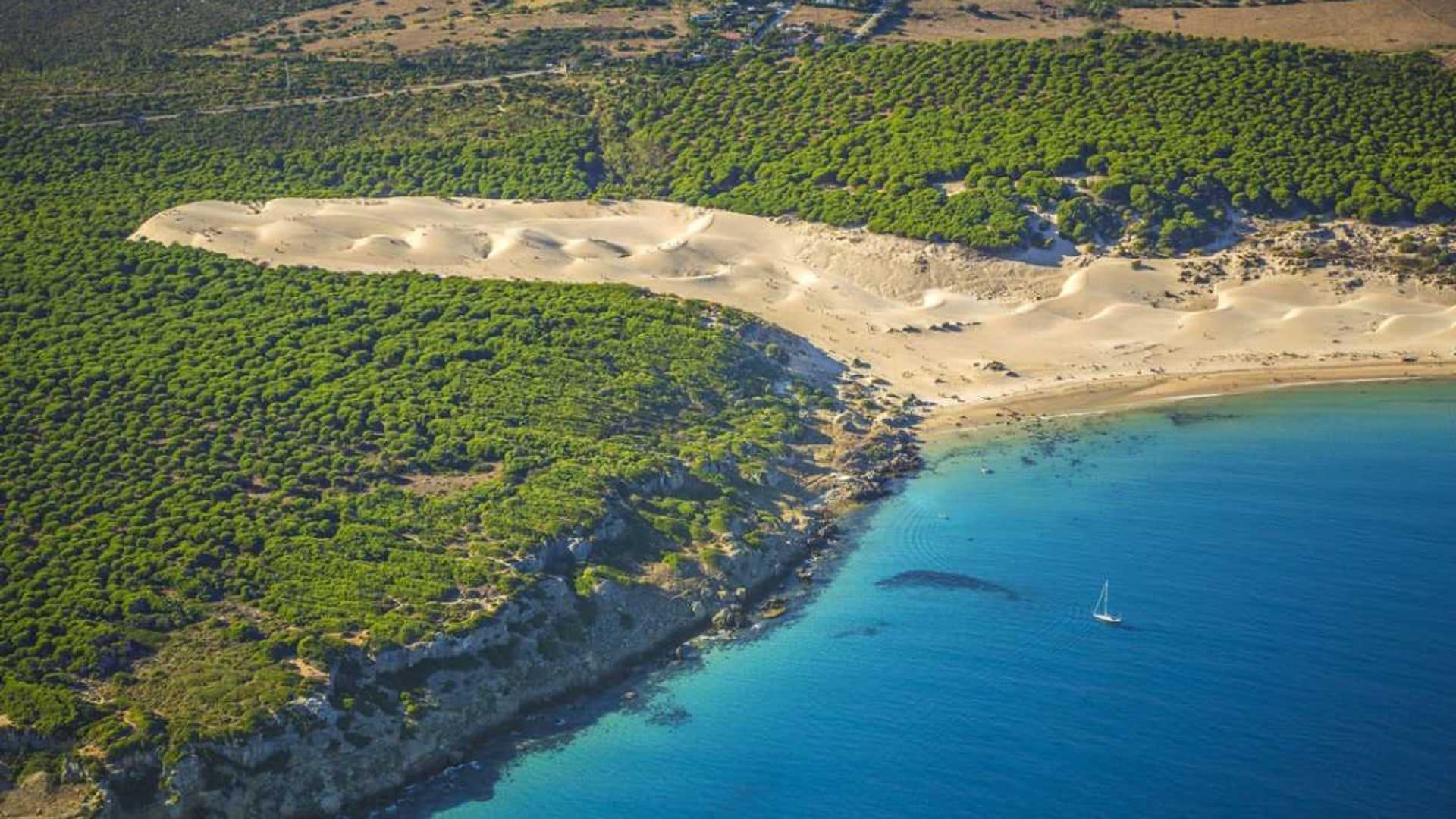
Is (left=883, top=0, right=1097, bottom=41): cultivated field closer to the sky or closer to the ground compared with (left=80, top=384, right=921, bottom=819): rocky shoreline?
closer to the sky

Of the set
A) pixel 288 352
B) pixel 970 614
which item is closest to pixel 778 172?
pixel 288 352

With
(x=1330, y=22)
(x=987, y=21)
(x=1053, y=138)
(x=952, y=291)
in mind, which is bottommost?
(x=952, y=291)

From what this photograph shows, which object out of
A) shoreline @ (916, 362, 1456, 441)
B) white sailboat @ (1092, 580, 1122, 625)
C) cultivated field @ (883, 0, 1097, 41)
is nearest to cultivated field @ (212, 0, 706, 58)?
cultivated field @ (883, 0, 1097, 41)

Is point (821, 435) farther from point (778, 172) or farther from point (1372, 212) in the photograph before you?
point (1372, 212)

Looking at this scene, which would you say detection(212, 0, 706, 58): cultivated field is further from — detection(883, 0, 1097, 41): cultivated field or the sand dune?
the sand dune

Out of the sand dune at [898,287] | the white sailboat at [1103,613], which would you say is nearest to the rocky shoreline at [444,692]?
the white sailboat at [1103,613]

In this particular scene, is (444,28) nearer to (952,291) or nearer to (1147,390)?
(952,291)

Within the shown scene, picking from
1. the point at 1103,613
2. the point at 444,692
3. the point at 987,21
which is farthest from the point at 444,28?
the point at 1103,613
